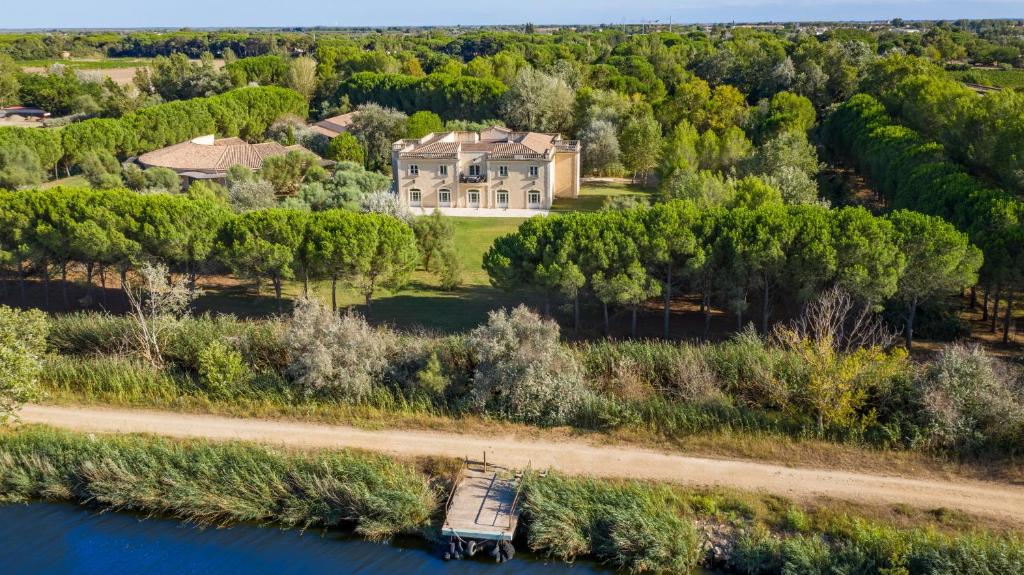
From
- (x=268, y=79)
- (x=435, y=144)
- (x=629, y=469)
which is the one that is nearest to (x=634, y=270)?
(x=629, y=469)

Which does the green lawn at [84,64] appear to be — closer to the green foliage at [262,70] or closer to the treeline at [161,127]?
the green foliage at [262,70]

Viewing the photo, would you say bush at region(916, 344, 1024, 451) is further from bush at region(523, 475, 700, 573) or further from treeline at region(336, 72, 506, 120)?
treeline at region(336, 72, 506, 120)

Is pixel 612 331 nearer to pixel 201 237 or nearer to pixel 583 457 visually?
pixel 583 457

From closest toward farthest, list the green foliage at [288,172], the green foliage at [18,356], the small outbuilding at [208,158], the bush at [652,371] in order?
the green foliage at [18,356], the bush at [652,371], the green foliage at [288,172], the small outbuilding at [208,158]

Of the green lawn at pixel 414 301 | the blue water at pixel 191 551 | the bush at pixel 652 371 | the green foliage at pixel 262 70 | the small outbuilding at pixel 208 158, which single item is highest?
the green foliage at pixel 262 70

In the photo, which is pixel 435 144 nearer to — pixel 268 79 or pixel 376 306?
pixel 376 306

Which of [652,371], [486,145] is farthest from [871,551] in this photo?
[486,145]

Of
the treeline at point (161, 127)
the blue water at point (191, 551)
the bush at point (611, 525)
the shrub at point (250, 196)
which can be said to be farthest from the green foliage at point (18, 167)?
the bush at point (611, 525)
